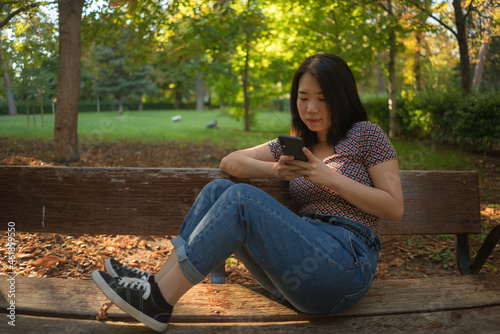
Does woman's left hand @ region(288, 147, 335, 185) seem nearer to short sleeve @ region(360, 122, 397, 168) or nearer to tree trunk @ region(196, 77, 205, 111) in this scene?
short sleeve @ region(360, 122, 397, 168)

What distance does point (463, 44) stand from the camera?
333 inches

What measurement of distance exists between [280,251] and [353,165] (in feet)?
2.12

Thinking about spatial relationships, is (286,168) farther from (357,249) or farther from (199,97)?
(199,97)

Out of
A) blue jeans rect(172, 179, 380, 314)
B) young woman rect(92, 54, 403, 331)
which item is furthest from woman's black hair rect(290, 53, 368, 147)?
blue jeans rect(172, 179, 380, 314)

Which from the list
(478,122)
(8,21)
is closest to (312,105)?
(8,21)

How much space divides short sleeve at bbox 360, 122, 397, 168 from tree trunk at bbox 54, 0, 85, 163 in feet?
17.4

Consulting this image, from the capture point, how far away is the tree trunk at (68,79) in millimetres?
6078

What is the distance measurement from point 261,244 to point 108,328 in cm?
75

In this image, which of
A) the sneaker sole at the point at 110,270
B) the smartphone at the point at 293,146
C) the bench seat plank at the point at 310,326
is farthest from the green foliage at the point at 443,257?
the sneaker sole at the point at 110,270

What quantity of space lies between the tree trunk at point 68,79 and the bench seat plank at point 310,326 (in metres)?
4.88

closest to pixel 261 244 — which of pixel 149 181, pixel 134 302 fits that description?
pixel 134 302

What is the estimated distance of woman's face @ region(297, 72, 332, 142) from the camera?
7.30 feet

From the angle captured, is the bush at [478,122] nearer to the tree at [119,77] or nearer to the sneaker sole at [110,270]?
the tree at [119,77]

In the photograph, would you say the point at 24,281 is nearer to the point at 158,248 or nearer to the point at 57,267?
the point at 57,267
